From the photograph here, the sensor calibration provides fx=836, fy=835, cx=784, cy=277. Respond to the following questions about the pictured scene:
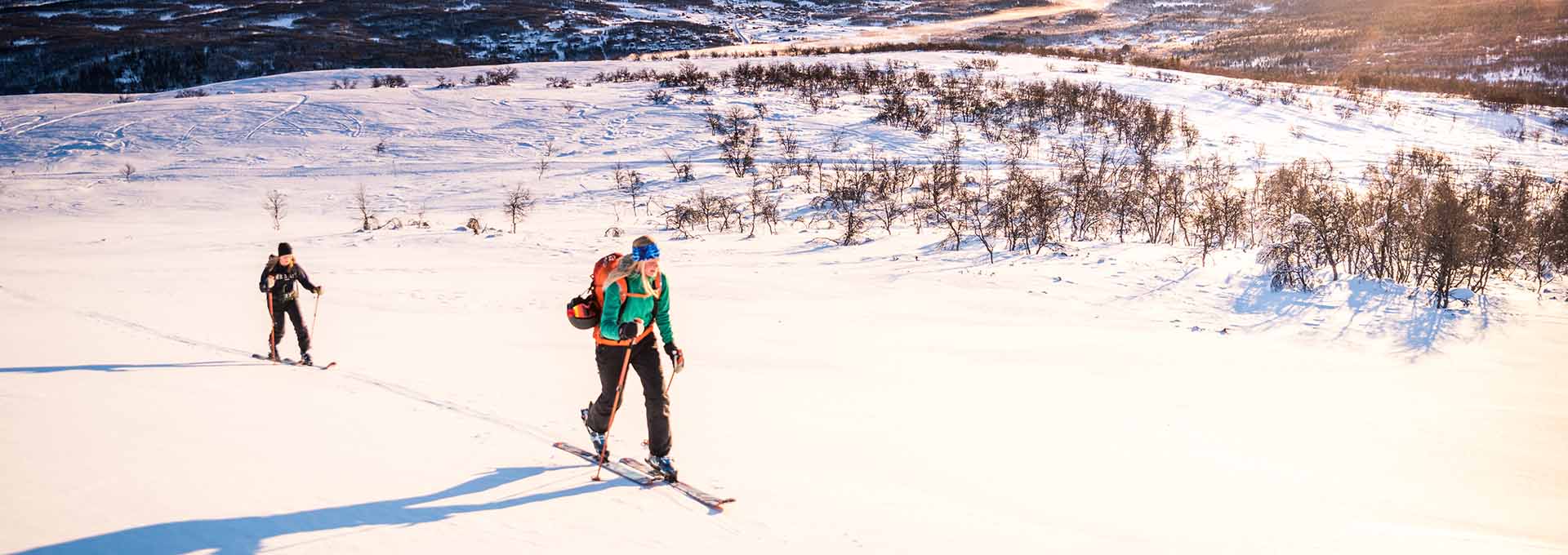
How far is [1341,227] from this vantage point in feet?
44.1

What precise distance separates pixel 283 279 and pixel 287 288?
9cm

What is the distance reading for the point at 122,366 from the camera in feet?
24.0

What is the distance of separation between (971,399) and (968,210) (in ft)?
40.5

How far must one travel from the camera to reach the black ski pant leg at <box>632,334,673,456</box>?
4.88m

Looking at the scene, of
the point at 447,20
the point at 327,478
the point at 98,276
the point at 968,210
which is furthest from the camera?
the point at 447,20

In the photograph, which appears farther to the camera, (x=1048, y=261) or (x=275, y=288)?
(x=1048, y=261)

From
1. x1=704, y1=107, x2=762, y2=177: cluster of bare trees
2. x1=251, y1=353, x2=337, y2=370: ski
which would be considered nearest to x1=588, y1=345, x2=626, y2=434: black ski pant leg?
x1=251, y1=353, x2=337, y2=370: ski

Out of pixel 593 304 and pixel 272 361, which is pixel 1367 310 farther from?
pixel 272 361

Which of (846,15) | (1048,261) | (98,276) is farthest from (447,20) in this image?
(1048,261)

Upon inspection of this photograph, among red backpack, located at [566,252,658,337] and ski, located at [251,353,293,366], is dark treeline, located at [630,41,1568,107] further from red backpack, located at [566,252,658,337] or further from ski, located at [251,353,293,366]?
A: red backpack, located at [566,252,658,337]

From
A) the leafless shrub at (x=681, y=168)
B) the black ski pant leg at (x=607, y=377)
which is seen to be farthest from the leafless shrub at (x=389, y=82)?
the black ski pant leg at (x=607, y=377)

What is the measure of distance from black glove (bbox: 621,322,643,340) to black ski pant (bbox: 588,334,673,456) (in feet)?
0.90

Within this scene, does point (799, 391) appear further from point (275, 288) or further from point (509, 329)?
point (275, 288)

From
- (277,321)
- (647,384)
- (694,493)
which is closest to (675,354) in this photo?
(647,384)
